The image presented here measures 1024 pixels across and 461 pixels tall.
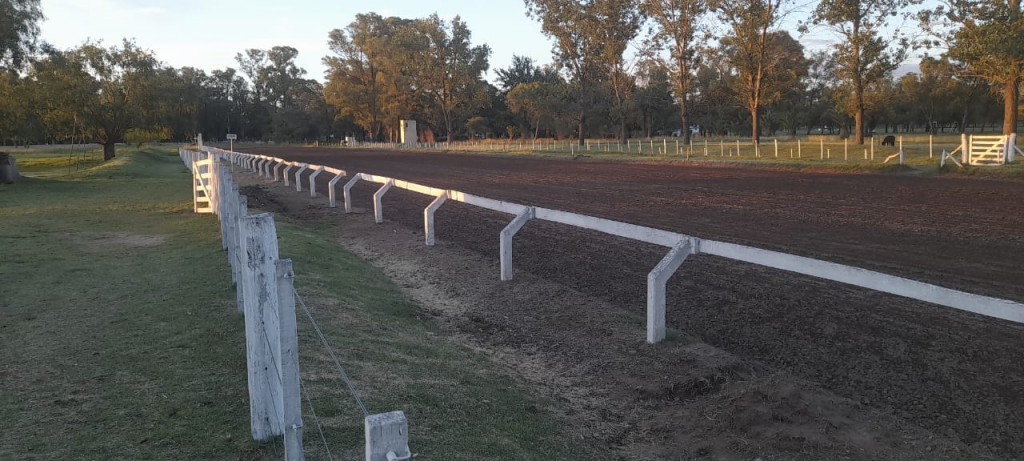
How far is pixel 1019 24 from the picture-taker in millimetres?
27250

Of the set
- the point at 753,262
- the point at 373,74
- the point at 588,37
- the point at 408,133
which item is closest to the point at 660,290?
the point at 753,262

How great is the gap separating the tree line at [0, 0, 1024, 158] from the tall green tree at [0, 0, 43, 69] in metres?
0.07

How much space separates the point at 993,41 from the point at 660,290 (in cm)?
2798

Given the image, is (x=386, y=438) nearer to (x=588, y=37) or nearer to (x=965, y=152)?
(x=965, y=152)

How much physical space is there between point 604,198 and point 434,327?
11.6m

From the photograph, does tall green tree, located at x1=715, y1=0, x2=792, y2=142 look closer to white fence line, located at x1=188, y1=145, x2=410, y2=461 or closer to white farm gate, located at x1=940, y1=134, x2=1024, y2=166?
white farm gate, located at x1=940, y1=134, x2=1024, y2=166

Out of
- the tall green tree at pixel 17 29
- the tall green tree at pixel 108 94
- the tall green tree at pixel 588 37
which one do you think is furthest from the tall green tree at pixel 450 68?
the tall green tree at pixel 17 29

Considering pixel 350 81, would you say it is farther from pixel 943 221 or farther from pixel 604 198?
pixel 943 221

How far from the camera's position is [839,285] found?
25.3 feet

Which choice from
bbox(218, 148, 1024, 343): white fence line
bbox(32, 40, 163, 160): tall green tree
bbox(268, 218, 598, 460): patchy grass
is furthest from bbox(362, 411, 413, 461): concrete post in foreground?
bbox(32, 40, 163, 160): tall green tree

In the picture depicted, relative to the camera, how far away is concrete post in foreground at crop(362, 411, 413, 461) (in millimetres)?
2070

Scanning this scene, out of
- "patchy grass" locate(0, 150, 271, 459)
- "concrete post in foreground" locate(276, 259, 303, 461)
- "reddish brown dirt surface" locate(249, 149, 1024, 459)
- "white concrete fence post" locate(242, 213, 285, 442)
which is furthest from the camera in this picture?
"reddish brown dirt surface" locate(249, 149, 1024, 459)

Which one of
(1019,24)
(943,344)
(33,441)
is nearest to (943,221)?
(943,344)

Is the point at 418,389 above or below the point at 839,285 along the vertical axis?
below
